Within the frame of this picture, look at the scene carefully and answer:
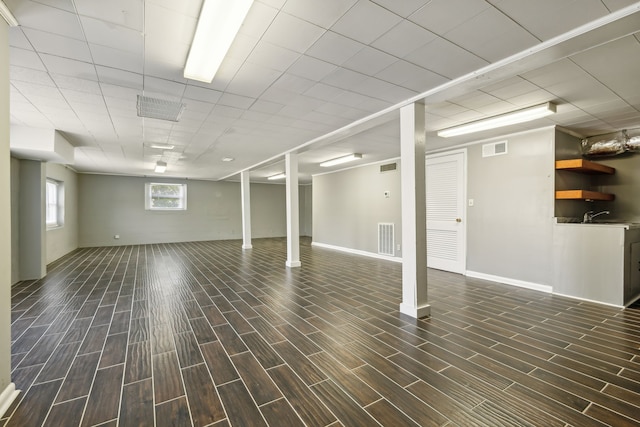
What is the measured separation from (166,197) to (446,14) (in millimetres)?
10778

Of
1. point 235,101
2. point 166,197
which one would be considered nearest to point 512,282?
point 235,101

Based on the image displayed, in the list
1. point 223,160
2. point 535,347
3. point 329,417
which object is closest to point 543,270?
point 535,347

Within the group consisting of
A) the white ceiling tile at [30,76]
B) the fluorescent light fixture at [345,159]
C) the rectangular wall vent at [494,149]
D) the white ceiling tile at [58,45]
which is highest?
the fluorescent light fixture at [345,159]

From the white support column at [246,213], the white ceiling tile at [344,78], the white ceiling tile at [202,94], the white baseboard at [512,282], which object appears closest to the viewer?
the white ceiling tile at [344,78]

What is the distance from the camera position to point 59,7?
5.38ft

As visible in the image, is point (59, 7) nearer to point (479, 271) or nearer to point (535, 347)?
point (535, 347)

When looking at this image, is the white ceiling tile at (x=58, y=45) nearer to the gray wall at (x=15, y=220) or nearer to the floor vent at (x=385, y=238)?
the gray wall at (x=15, y=220)

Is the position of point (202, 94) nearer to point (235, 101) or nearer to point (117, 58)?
point (235, 101)

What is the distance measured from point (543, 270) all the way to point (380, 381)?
368 centimetres

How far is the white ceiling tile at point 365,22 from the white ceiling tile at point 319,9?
0.15 feet

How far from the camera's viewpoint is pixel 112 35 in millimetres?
1902

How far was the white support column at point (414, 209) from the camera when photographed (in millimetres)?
2973

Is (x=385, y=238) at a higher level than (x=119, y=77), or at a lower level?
lower

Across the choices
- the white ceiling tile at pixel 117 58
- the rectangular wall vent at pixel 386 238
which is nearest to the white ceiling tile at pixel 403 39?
the white ceiling tile at pixel 117 58
